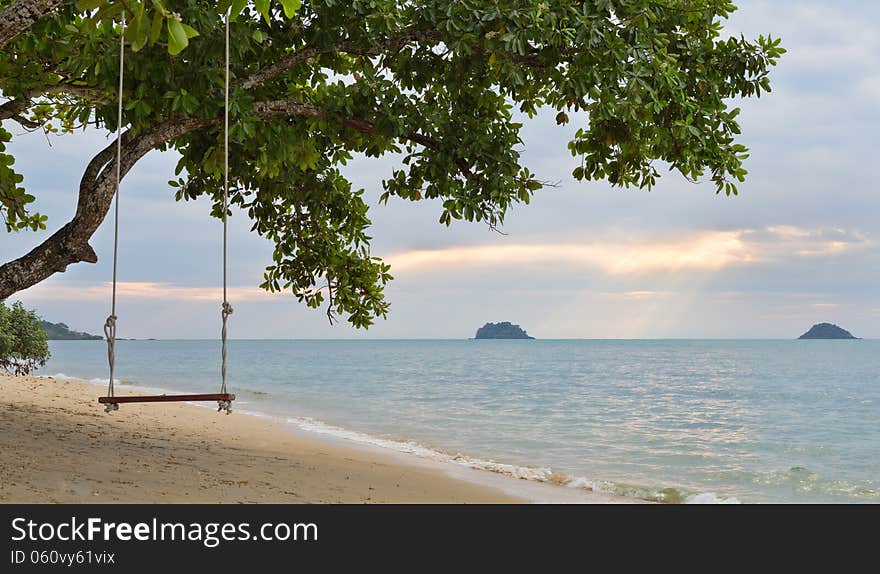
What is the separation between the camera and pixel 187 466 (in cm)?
762

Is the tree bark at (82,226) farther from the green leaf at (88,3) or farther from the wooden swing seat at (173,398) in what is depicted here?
the green leaf at (88,3)

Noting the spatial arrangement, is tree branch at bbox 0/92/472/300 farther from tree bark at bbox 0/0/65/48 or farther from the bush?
the bush

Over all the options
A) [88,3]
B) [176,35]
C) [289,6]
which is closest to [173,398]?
[88,3]

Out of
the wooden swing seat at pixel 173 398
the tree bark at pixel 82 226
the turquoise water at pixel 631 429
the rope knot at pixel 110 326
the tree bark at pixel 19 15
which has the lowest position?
the turquoise water at pixel 631 429

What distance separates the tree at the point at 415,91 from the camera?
20.8ft

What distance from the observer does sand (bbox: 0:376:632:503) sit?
6.25 metres

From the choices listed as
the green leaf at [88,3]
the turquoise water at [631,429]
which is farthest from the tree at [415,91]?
the turquoise water at [631,429]

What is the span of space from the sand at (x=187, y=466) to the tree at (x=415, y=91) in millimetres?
1813

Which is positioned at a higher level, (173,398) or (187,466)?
(173,398)

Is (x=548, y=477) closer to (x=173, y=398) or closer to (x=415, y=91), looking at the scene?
(x=415, y=91)

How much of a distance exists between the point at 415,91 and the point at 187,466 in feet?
14.6
